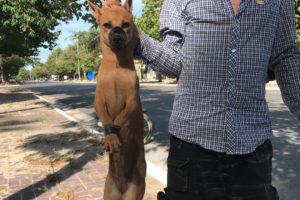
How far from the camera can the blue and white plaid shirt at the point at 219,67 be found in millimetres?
2143

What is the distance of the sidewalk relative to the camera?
606 centimetres

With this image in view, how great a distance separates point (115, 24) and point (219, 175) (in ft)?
2.71

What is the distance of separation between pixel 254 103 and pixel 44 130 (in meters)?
10.7

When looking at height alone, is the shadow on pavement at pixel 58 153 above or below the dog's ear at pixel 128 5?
below

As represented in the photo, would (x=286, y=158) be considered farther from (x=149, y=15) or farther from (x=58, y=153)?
(x=149, y=15)

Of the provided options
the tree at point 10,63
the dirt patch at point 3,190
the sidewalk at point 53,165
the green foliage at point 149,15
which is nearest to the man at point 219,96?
the sidewalk at point 53,165

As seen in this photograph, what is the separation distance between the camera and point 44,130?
12.4 meters

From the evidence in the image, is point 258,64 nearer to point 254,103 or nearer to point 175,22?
point 254,103

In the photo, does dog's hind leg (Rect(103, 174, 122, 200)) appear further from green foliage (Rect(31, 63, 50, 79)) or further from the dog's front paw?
green foliage (Rect(31, 63, 50, 79))

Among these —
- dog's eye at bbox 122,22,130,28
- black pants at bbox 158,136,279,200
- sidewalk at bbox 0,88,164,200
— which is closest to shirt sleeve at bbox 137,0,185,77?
dog's eye at bbox 122,22,130,28

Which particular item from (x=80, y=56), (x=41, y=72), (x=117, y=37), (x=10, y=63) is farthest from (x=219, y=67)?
(x=41, y=72)

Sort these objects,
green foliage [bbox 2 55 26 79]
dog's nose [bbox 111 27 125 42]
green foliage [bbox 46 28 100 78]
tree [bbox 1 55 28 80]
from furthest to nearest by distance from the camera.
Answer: green foliage [bbox 46 28 100 78] → green foliage [bbox 2 55 26 79] → tree [bbox 1 55 28 80] → dog's nose [bbox 111 27 125 42]

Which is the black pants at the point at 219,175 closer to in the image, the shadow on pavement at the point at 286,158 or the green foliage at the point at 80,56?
the shadow on pavement at the point at 286,158

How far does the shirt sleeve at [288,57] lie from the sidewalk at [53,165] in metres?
3.66
